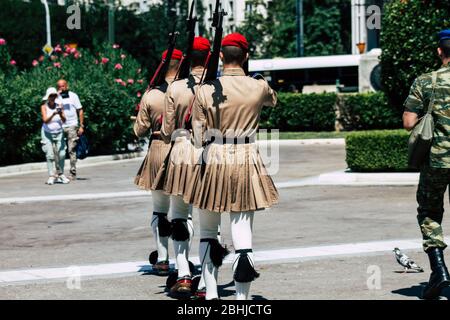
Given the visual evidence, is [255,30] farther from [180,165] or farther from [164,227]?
[180,165]

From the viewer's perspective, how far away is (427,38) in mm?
18344

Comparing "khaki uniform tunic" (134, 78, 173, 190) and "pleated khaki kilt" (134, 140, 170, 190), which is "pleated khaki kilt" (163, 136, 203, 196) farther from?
"khaki uniform tunic" (134, 78, 173, 190)

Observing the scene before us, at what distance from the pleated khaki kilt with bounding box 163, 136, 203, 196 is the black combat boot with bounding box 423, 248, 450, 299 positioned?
6.48 ft

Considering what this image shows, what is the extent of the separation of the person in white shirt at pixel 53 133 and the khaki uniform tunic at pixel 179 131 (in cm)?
1034

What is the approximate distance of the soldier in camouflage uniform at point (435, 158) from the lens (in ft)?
24.7

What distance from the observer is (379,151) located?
17344mm

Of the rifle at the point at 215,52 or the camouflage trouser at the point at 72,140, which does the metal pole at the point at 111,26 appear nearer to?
the camouflage trouser at the point at 72,140

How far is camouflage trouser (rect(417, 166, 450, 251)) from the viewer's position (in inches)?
299

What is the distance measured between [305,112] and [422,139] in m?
27.6

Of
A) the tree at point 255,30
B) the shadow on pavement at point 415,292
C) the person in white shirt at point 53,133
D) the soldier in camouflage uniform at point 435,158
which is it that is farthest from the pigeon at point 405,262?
the tree at point 255,30

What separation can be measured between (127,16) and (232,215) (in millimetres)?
43041

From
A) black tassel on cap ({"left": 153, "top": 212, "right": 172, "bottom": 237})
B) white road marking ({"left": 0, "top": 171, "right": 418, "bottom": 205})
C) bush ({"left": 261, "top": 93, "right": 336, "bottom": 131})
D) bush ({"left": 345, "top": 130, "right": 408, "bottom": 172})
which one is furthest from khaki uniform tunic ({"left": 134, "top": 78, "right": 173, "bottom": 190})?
bush ({"left": 261, "top": 93, "right": 336, "bottom": 131})

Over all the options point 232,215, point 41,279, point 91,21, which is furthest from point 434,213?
point 91,21

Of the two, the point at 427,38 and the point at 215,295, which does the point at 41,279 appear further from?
the point at 427,38
